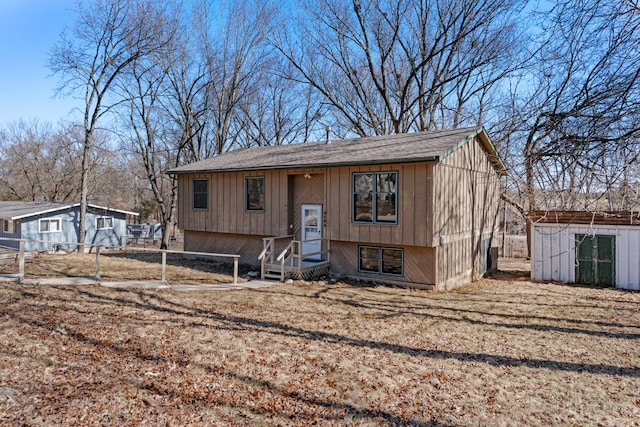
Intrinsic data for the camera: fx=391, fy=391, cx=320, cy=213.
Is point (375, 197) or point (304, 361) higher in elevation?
point (375, 197)

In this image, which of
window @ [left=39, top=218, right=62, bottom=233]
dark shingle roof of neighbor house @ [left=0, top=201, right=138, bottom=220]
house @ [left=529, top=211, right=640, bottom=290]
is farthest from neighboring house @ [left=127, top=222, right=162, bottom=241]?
house @ [left=529, top=211, right=640, bottom=290]

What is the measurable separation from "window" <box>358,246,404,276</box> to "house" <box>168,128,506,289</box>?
1.1 inches

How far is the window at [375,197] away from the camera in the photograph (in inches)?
420

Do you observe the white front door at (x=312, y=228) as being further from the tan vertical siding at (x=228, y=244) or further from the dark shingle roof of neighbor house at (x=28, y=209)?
the dark shingle roof of neighbor house at (x=28, y=209)

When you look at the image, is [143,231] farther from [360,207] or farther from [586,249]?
[586,249]

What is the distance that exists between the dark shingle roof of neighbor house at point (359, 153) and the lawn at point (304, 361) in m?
3.89

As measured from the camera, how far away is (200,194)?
1500 cm

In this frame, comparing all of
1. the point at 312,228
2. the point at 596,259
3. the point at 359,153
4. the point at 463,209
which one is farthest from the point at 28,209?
the point at 596,259

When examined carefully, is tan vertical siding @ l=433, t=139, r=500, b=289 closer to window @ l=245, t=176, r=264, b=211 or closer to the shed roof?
the shed roof

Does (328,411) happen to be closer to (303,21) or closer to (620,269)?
(620,269)

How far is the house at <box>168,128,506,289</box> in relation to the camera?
34.3ft

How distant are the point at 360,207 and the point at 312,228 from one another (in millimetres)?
2004

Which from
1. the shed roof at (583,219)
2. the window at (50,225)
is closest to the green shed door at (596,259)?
the shed roof at (583,219)

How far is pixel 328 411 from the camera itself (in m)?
4.20
